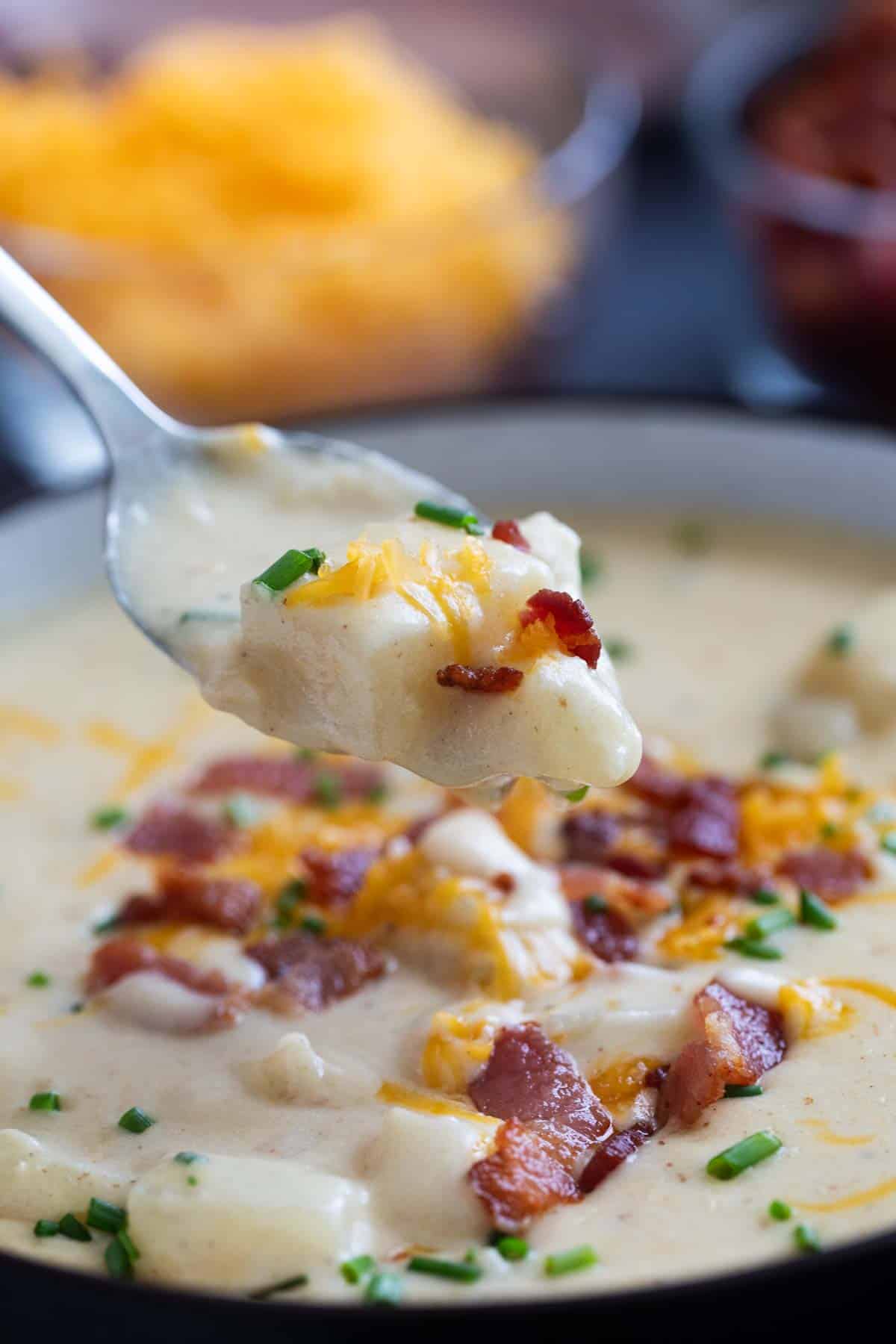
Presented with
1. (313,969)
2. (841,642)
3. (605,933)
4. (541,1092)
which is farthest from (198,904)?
(841,642)

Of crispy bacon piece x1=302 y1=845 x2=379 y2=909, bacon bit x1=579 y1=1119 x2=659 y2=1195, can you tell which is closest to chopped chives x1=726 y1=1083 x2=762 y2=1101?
bacon bit x1=579 y1=1119 x2=659 y2=1195

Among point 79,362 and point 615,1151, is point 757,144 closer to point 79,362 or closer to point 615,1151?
point 79,362

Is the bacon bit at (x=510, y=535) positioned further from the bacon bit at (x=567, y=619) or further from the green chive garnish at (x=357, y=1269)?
the green chive garnish at (x=357, y=1269)

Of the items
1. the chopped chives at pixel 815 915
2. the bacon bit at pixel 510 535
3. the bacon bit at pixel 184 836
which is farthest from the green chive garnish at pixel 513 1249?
the bacon bit at pixel 184 836

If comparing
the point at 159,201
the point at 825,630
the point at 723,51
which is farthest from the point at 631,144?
the point at 825,630

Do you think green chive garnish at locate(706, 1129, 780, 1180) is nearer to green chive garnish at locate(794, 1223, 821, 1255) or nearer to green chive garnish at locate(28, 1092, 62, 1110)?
green chive garnish at locate(794, 1223, 821, 1255)
